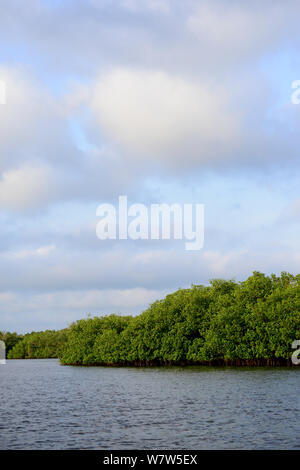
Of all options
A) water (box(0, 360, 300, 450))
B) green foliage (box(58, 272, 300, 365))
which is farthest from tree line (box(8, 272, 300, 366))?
water (box(0, 360, 300, 450))

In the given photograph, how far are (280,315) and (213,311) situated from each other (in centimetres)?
1713

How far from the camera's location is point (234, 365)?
100 metres

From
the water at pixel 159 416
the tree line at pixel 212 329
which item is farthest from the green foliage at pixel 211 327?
the water at pixel 159 416

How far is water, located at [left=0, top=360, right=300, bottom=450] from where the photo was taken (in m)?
30.7

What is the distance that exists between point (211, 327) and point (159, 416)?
6209cm

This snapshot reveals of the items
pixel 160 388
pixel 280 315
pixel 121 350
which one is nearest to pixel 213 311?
pixel 280 315

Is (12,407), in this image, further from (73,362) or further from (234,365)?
(73,362)

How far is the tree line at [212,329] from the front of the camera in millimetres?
94188

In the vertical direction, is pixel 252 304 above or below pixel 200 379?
above

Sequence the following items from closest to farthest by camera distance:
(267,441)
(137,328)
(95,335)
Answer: (267,441) → (137,328) → (95,335)

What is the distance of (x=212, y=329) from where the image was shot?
101 m

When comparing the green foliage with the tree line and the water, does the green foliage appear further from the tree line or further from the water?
the water
